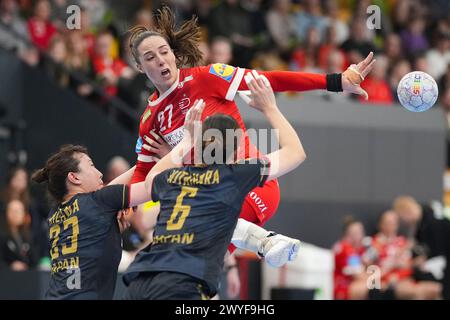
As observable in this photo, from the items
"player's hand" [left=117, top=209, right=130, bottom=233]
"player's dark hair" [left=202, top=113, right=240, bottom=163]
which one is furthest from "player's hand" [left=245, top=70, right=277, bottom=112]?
"player's hand" [left=117, top=209, right=130, bottom=233]

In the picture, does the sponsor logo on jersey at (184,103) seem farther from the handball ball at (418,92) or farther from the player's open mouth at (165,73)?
the handball ball at (418,92)

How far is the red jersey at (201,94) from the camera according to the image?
6.93 metres

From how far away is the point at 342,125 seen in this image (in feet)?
46.2

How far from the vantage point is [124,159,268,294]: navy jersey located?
5691 millimetres

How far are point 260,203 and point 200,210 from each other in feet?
5.11

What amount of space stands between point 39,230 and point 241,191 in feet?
20.2

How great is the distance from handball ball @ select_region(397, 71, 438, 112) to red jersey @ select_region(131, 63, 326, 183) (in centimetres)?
68

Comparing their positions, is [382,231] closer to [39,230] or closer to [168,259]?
[39,230]

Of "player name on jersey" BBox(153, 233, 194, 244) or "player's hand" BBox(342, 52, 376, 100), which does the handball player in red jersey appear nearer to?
"player's hand" BBox(342, 52, 376, 100)

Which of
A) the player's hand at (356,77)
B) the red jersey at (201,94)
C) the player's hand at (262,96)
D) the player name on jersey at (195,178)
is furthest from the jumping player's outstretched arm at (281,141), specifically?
the player's hand at (356,77)

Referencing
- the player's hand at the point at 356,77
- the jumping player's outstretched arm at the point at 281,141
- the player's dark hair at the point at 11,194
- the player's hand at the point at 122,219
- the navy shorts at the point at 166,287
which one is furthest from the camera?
the player's dark hair at the point at 11,194

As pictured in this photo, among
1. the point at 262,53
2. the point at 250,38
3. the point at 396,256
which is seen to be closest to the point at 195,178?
the point at 396,256

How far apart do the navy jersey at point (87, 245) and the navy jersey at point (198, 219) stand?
0.49 meters
